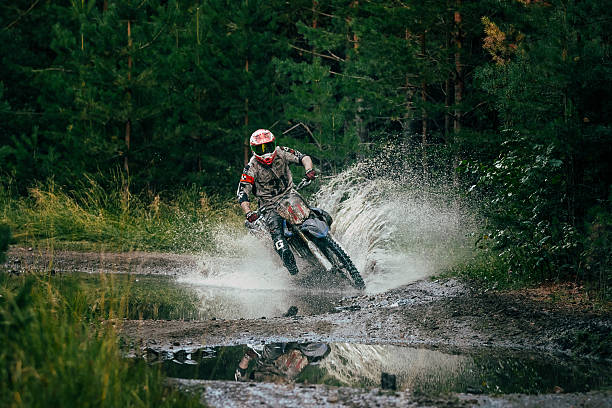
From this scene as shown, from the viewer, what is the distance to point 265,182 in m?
12.3

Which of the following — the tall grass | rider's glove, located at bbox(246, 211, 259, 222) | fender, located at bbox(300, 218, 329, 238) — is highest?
the tall grass

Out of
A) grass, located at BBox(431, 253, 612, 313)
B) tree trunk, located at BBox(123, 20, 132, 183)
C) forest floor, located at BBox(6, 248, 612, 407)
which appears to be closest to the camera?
forest floor, located at BBox(6, 248, 612, 407)

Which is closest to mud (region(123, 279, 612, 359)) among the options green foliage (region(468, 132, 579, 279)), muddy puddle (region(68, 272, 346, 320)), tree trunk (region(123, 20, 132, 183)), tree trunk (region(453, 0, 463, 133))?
muddy puddle (region(68, 272, 346, 320))

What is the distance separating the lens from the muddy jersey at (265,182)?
1232 centimetres

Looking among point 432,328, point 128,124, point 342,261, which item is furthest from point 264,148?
point 128,124

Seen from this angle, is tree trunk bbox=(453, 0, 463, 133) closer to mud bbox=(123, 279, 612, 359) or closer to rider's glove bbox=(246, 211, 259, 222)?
rider's glove bbox=(246, 211, 259, 222)

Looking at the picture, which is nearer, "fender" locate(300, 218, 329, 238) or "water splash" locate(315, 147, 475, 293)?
"fender" locate(300, 218, 329, 238)

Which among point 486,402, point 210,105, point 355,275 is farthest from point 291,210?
point 210,105

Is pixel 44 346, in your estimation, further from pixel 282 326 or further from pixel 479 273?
pixel 479 273

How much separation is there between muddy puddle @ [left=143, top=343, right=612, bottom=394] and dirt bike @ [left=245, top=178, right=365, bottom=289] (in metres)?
4.09

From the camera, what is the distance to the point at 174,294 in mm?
11477

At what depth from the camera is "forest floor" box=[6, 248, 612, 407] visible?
5480 millimetres

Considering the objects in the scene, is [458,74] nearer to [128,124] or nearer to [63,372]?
[128,124]

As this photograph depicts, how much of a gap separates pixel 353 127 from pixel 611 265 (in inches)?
544
